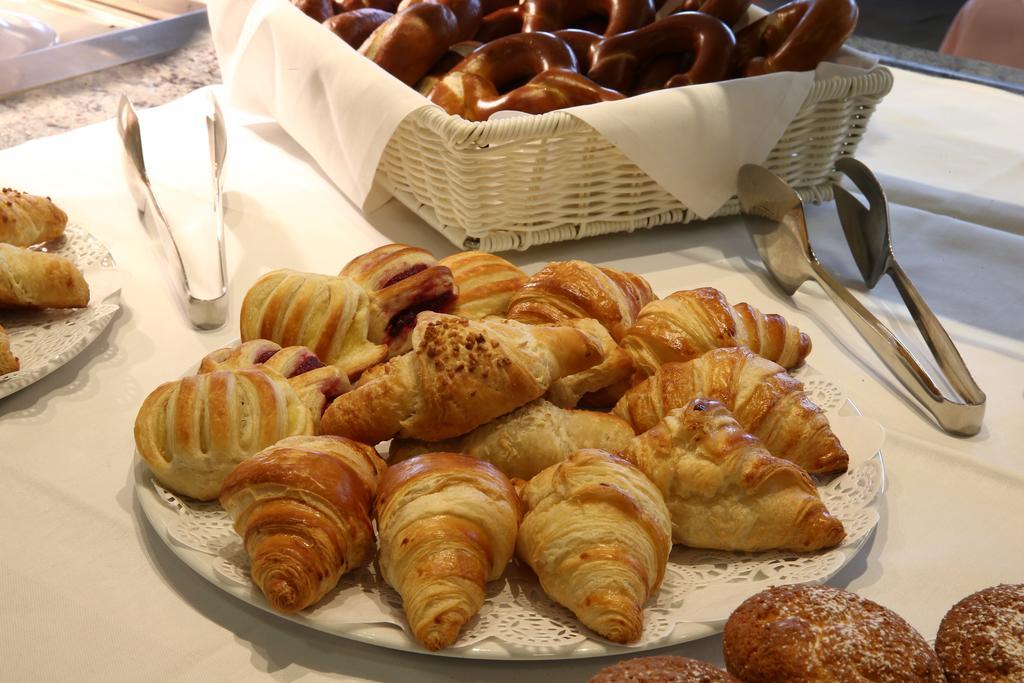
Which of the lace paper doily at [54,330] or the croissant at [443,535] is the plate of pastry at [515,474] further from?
the lace paper doily at [54,330]

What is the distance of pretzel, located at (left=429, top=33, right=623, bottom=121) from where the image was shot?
1.41m

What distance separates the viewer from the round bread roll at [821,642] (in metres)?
0.63

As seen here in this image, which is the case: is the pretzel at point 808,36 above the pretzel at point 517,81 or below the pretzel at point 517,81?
above

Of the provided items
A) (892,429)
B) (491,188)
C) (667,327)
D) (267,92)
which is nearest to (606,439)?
(667,327)

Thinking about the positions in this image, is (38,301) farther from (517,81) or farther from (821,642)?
(821,642)

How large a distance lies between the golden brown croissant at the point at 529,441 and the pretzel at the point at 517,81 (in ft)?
1.96

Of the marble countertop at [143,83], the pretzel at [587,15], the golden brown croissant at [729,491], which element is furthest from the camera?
the marble countertop at [143,83]

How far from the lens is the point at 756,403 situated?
3.19ft

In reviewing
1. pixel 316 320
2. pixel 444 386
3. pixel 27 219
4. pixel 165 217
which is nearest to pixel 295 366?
pixel 316 320

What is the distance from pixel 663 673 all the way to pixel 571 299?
1.79ft

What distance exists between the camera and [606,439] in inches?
37.7

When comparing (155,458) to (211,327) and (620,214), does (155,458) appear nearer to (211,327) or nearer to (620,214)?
(211,327)

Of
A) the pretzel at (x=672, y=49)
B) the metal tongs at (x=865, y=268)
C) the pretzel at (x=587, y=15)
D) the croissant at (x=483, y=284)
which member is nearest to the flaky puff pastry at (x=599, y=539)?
the croissant at (x=483, y=284)

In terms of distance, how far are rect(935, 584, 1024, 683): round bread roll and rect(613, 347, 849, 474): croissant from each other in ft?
0.92
